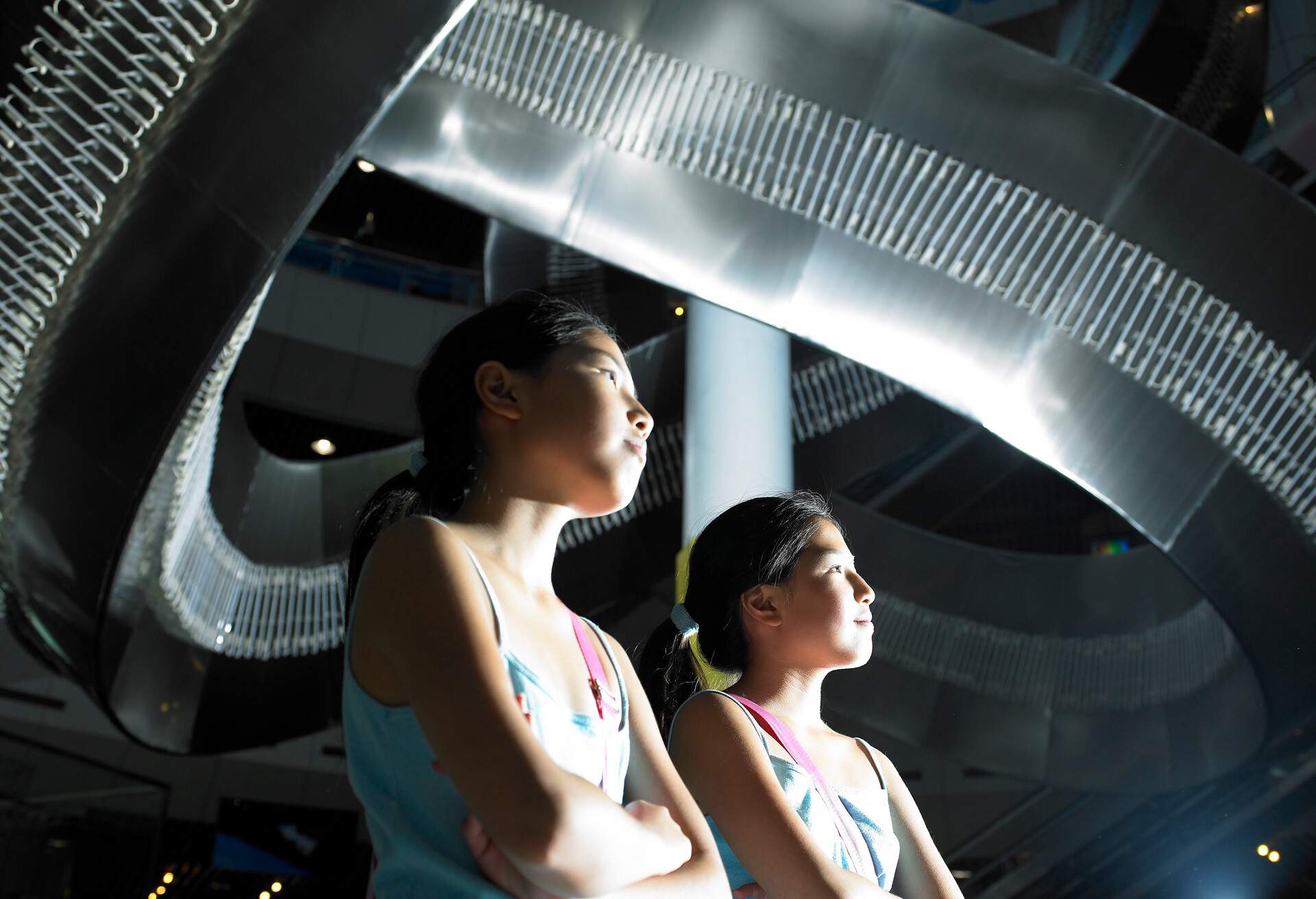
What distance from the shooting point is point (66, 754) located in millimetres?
8727

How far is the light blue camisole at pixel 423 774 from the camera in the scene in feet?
4.58

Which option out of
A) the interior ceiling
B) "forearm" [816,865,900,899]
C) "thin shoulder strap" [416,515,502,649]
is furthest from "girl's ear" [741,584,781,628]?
the interior ceiling

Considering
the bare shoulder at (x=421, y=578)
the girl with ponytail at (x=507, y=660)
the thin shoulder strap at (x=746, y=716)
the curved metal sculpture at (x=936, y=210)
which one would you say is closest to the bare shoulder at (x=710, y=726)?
the thin shoulder strap at (x=746, y=716)

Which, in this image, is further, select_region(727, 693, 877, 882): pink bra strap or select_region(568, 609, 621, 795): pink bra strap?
select_region(727, 693, 877, 882): pink bra strap

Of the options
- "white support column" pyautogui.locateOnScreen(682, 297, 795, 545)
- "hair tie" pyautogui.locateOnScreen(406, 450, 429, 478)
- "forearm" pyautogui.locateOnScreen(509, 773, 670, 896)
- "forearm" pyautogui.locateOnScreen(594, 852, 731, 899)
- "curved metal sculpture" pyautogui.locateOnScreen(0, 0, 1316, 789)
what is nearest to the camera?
"forearm" pyautogui.locateOnScreen(509, 773, 670, 896)

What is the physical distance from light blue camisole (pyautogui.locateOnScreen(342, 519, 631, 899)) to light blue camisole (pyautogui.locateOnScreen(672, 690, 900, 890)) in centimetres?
59

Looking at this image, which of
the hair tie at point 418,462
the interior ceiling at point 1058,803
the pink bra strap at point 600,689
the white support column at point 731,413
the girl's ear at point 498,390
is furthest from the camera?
the interior ceiling at point 1058,803

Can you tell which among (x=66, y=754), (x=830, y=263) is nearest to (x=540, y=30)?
(x=830, y=263)

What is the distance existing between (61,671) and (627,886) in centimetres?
752

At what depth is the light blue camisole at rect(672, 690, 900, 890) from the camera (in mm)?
2117

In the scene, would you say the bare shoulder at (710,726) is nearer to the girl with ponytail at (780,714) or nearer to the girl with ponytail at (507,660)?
the girl with ponytail at (780,714)

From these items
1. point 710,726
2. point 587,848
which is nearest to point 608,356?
point 710,726

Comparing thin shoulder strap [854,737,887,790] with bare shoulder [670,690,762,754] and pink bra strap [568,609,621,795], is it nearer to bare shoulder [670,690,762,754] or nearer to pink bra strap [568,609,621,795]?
bare shoulder [670,690,762,754]

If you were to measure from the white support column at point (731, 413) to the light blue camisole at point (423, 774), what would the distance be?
381cm
